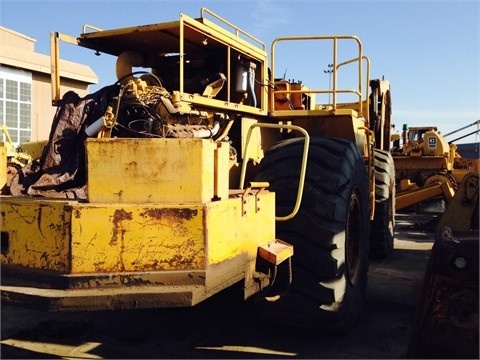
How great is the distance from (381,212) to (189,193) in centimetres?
570

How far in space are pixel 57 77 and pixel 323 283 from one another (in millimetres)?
2877

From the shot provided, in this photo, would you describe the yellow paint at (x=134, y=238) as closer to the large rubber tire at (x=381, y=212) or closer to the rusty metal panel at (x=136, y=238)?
the rusty metal panel at (x=136, y=238)

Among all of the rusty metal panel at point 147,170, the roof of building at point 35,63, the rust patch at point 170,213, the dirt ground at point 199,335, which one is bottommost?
the dirt ground at point 199,335

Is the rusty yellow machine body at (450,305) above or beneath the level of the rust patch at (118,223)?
beneath

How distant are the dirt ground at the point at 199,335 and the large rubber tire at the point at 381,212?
2315 mm

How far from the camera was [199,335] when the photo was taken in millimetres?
4793

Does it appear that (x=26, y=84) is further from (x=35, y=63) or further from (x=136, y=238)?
(x=136, y=238)

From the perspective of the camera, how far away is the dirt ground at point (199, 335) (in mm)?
4379

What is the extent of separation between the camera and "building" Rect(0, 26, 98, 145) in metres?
19.1

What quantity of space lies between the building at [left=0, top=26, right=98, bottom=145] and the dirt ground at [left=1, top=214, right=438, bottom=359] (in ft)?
49.0

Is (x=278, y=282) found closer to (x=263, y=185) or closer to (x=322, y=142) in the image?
(x=263, y=185)

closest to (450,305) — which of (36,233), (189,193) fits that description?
(189,193)

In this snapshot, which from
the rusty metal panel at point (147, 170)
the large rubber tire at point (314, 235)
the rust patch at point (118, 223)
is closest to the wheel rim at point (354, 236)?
the large rubber tire at point (314, 235)

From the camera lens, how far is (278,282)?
166 inches
